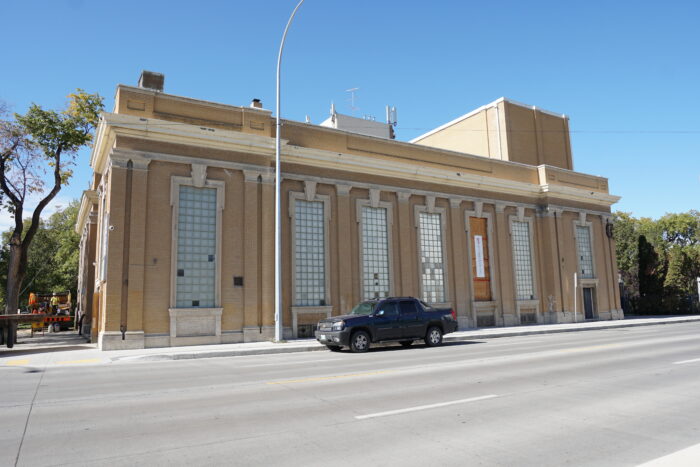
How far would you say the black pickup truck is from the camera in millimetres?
16466

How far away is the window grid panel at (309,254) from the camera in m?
23.3

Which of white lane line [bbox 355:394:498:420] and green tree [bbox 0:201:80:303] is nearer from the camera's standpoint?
white lane line [bbox 355:394:498:420]

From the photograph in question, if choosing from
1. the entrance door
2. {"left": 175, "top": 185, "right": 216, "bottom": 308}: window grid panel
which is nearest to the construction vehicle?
{"left": 175, "top": 185, "right": 216, "bottom": 308}: window grid panel

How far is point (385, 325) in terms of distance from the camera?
17.0 metres

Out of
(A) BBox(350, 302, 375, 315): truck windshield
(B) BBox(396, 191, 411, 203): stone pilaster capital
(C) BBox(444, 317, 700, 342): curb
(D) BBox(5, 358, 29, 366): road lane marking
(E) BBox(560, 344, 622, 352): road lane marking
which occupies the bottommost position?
(C) BBox(444, 317, 700, 342): curb

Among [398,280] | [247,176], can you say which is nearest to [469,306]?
[398,280]

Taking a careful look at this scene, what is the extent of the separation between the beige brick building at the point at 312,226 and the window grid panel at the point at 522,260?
0.11 meters

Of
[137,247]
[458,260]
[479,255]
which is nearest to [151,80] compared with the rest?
[137,247]

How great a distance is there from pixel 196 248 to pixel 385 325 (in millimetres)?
8910

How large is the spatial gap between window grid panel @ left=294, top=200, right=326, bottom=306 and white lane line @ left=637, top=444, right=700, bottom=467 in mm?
18790

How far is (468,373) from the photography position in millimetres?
10609

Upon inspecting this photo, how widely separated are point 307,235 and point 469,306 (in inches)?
422

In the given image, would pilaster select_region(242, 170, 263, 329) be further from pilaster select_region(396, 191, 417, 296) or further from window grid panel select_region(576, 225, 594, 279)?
window grid panel select_region(576, 225, 594, 279)

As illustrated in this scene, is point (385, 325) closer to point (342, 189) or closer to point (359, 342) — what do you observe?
point (359, 342)
